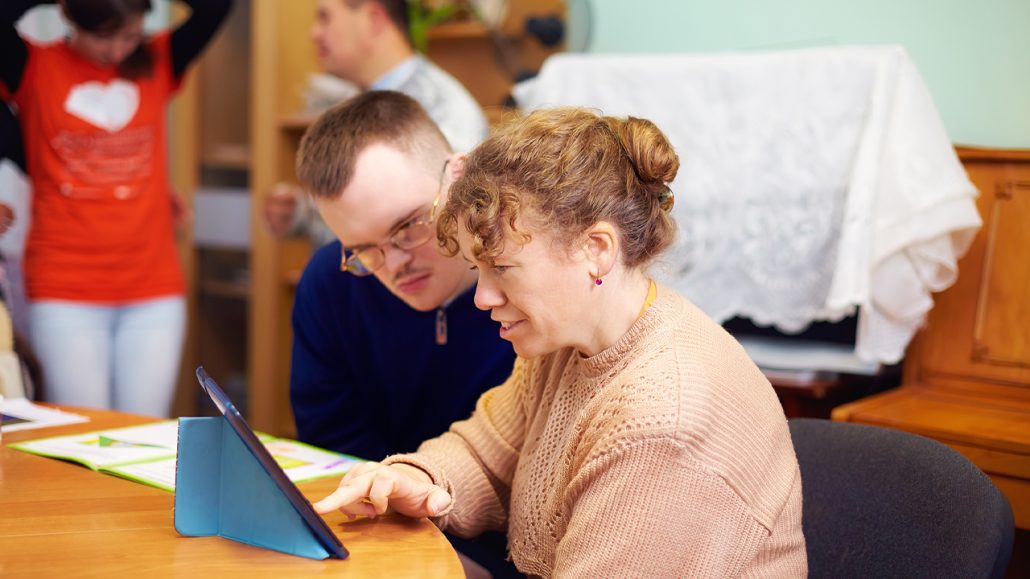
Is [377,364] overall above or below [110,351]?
above

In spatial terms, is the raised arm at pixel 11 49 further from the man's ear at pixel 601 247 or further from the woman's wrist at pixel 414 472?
the man's ear at pixel 601 247

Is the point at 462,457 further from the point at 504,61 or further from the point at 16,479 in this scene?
A: the point at 504,61

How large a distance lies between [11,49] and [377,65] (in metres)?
0.90

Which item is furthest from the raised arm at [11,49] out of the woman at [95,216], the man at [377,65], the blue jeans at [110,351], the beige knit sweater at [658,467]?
the beige knit sweater at [658,467]

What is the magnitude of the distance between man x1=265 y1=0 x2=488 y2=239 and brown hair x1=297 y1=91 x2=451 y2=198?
97 centimetres

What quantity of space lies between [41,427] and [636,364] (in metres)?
0.96

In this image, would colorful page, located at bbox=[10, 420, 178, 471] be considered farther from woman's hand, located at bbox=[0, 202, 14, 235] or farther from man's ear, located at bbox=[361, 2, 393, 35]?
man's ear, located at bbox=[361, 2, 393, 35]

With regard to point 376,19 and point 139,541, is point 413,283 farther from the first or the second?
point 376,19

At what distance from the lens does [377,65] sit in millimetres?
2729

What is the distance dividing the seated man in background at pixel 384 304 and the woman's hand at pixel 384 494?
32 cm

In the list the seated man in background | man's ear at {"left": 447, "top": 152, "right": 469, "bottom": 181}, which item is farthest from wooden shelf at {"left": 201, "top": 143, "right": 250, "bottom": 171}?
man's ear at {"left": 447, "top": 152, "right": 469, "bottom": 181}

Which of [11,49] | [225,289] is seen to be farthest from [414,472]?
[225,289]

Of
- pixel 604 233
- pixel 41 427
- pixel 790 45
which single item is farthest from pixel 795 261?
pixel 41 427

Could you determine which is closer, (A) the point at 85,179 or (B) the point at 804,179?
(B) the point at 804,179
